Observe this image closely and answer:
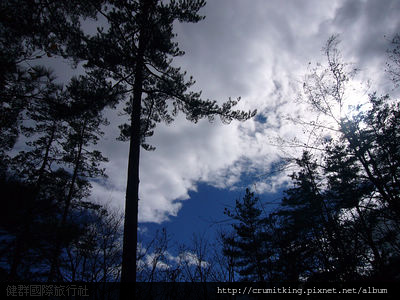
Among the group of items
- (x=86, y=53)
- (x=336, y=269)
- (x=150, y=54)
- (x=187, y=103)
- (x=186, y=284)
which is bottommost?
(x=186, y=284)

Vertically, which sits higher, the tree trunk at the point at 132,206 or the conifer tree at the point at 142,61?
the conifer tree at the point at 142,61

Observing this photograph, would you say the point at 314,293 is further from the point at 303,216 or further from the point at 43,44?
the point at 43,44

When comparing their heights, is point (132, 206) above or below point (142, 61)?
below

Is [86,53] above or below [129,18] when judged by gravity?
below

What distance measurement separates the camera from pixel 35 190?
20.0 ft

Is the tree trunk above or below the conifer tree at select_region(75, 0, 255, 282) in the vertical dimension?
below

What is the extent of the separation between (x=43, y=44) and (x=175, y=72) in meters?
4.32

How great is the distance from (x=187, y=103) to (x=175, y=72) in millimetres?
1434

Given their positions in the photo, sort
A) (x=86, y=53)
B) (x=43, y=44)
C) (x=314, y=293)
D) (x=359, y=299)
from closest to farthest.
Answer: (x=359, y=299)
(x=314, y=293)
(x=43, y=44)
(x=86, y=53)

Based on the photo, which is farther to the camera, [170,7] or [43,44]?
[170,7]

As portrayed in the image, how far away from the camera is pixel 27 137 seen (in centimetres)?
1103

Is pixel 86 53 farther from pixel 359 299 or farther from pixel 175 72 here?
pixel 359 299

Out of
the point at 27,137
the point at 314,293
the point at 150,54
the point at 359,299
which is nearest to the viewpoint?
the point at 359,299

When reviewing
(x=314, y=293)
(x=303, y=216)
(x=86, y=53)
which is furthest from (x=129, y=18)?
(x=314, y=293)
